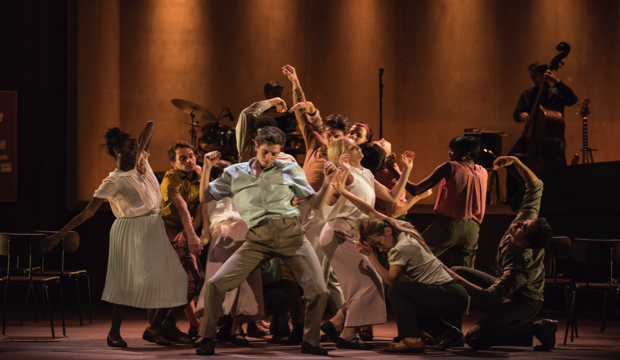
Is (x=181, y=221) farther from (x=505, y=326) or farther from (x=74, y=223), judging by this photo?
(x=505, y=326)

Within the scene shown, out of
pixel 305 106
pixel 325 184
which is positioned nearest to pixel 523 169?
pixel 325 184

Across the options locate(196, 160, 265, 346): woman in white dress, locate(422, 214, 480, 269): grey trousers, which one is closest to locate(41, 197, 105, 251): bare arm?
locate(196, 160, 265, 346): woman in white dress

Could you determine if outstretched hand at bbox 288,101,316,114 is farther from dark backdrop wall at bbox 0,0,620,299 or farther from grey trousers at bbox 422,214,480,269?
dark backdrop wall at bbox 0,0,620,299

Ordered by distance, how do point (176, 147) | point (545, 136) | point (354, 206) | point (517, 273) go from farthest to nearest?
point (545, 136) < point (176, 147) < point (354, 206) < point (517, 273)

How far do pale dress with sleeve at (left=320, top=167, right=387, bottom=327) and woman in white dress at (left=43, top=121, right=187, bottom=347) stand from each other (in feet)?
3.54

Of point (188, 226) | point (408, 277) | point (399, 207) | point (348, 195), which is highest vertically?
point (348, 195)

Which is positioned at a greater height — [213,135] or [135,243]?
[213,135]

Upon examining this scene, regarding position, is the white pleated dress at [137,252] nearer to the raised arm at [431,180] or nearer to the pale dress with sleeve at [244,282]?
the pale dress with sleeve at [244,282]

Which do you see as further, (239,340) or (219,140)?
(219,140)

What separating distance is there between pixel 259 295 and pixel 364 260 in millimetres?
779

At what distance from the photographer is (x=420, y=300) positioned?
186 inches

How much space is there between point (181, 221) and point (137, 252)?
1.62 feet

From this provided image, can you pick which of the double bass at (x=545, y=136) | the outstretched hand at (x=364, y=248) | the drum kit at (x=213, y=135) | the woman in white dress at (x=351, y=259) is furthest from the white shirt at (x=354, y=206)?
the drum kit at (x=213, y=135)

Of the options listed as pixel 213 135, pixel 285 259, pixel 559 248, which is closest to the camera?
pixel 285 259
